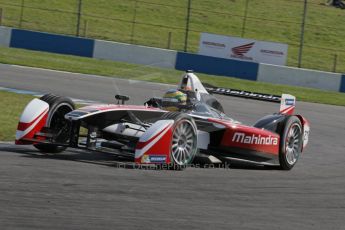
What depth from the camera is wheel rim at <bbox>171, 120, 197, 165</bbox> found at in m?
10.2

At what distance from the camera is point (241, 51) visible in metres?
28.5

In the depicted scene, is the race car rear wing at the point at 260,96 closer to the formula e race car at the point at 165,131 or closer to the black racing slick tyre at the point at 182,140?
the formula e race car at the point at 165,131

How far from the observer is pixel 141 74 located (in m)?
12.1

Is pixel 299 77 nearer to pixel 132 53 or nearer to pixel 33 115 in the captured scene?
pixel 132 53

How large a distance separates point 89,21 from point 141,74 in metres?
25.3

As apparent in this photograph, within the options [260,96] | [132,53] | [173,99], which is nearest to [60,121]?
[173,99]

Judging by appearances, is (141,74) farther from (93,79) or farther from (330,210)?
(93,79)

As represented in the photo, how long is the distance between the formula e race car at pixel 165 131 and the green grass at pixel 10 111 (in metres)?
1.65

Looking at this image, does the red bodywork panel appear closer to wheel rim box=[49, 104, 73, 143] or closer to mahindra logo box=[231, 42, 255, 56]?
wheel rim box=[49, 104, 73, 143]

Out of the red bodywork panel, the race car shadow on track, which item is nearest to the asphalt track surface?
the race car shadow on track

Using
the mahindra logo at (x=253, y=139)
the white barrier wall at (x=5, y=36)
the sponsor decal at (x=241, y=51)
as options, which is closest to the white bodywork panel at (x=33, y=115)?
the mahindra logo at (x=253, y=139)

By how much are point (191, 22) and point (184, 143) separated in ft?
93.8

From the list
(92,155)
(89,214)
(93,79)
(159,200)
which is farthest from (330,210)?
(93,79)

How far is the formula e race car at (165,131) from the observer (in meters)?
10.2
